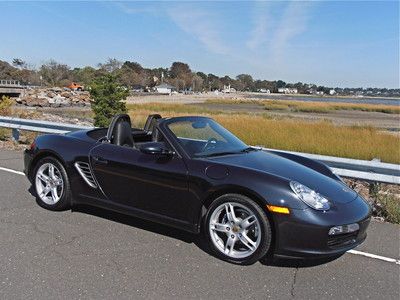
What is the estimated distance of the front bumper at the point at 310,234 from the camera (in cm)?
357

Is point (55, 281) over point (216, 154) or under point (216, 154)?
under

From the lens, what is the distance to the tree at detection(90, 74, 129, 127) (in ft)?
59.3

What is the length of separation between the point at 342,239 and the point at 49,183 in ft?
11.6

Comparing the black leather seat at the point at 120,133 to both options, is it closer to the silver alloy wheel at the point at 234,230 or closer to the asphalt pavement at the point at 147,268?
the asphalt pavement at the point at 147,268

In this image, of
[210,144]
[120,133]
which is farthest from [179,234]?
[120,133]

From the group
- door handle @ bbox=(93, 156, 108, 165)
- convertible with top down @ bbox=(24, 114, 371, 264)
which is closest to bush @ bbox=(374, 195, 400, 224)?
convertible with top down @ bbox=(24, 114, 371, 264)

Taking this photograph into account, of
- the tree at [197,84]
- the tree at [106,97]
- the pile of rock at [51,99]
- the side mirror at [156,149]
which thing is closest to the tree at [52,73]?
the pile of rock at [51,99]

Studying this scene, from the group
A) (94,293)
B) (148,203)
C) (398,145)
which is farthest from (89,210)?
(398,145)

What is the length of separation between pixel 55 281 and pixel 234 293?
143 centimetres

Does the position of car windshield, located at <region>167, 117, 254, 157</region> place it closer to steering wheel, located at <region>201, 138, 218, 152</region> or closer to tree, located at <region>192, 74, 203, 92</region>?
steering wheel, located at <region>201, 138, 218, 152</region>

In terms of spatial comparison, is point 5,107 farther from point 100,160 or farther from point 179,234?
point 179,234

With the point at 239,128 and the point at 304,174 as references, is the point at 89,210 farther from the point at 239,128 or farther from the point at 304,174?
the point at 239,128

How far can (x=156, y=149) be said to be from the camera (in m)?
4.19

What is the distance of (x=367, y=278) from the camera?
3.80 m
